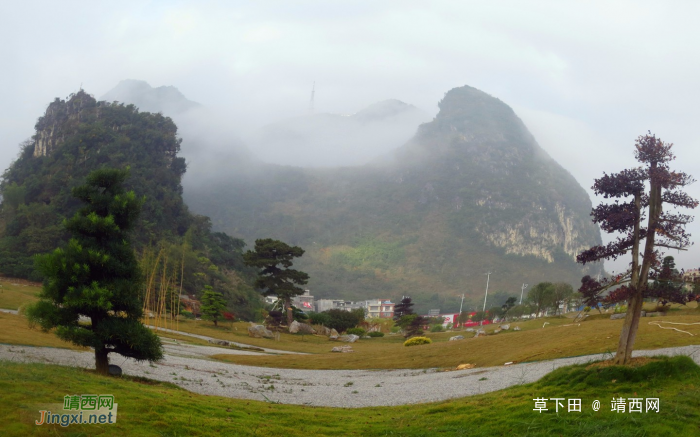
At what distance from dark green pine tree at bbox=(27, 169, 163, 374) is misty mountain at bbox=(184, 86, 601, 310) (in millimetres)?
109928

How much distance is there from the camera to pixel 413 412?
1273cm

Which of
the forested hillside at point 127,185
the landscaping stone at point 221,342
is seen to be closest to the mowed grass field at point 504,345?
the landscaping stone at point 221,342

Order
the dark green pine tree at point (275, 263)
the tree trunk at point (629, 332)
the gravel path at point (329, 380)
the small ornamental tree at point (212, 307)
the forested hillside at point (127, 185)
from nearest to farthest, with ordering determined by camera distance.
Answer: the tree trunk at point (629, 332)
the gravel path at point (329, 380)
the small ornamental tree at point (212, 307)
the dark green pine tree at point (275, 263)
the forested hillside at point (127, 185)

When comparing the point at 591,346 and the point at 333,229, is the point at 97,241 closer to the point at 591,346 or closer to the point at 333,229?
the point at 591,346

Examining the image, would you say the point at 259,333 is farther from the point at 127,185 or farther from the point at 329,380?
the point at 127,185

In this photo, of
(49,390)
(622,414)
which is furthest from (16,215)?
(622,414)

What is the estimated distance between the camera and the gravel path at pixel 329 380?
1603 centimetres

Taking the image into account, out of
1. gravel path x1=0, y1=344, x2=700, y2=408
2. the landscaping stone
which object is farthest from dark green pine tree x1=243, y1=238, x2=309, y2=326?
gravel path x1=0, y1=344, x2=700, y2=408

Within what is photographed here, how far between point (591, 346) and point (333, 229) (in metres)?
145

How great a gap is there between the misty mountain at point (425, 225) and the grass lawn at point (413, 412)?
361 ft

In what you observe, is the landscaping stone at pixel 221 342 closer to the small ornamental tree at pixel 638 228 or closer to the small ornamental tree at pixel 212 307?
the small ornamental tree at pixel 212 307

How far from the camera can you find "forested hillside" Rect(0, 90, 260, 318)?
68812 mm

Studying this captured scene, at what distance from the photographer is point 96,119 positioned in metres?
98.1

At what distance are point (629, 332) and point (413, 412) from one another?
5419mm
